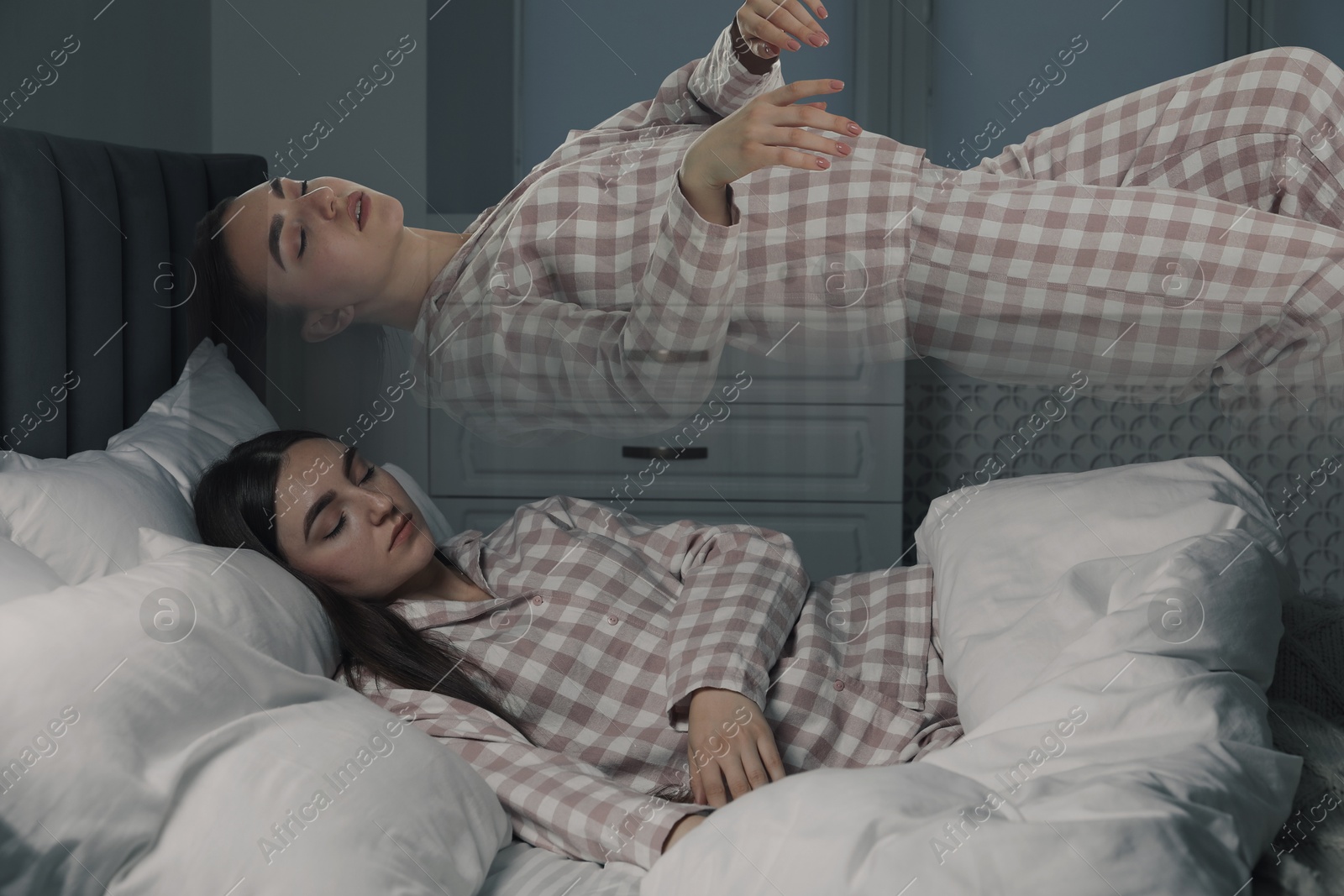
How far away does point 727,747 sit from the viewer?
26.2 inches

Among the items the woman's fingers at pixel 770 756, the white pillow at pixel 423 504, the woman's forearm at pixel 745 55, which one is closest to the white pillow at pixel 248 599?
the white pillow at pixel 423 504

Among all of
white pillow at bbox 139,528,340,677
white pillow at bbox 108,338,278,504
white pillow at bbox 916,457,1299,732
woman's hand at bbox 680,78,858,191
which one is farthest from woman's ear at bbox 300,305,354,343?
white pillow at bbox 916,457,1299,732

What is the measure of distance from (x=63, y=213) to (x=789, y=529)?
75 cm

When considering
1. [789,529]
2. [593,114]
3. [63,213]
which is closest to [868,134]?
[789,529]

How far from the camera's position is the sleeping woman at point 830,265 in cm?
76

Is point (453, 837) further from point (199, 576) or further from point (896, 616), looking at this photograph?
point (896, 616)

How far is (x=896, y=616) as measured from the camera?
31.4 inches

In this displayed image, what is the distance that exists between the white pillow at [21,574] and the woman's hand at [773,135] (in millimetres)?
553

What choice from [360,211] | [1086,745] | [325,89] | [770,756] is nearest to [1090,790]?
[1086,745]

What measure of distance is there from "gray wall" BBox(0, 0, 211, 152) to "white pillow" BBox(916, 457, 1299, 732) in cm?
105

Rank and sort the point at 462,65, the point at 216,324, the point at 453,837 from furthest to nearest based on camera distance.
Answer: the point at 462,65, the point at 216,324, the point at 453,837

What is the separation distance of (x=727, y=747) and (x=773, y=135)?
450 mm

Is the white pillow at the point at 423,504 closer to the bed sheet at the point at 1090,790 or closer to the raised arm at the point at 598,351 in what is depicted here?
the raised arm at the point at 598,351

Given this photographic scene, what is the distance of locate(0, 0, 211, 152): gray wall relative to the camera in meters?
1.02
